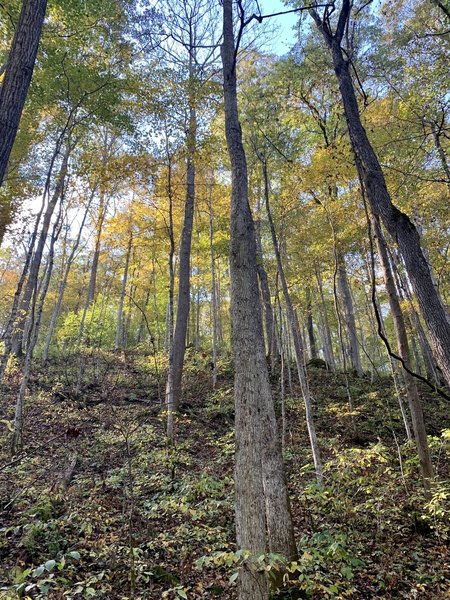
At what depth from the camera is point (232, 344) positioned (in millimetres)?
6871

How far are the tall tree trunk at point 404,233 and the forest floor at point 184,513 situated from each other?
2.33 metres

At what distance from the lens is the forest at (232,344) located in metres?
3.50

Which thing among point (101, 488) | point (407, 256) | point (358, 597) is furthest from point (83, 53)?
point (358, 597)

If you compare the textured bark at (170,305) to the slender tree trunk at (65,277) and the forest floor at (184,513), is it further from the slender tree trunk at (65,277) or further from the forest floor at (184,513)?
the slender tree trunk at (65,277)

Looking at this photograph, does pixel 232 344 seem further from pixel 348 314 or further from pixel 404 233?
pixel 348 314

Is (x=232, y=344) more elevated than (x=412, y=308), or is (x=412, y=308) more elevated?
(x=412, y=308)

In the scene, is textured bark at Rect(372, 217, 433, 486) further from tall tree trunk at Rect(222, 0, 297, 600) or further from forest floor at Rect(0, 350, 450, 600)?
tall tree trunk at Rect(222, 0, 297, 600)

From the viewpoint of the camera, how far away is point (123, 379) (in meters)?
11.9

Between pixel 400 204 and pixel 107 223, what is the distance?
997 centimetres

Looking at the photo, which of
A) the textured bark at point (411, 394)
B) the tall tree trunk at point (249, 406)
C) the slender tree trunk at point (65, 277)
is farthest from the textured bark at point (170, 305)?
the textured bark at point (411, 394)

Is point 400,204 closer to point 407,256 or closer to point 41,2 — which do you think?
point 407,256

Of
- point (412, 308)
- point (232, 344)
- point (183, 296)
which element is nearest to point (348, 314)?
point (412, 308)

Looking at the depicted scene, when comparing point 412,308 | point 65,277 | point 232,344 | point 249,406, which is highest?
point 65,277

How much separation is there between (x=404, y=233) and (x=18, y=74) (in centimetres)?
460
